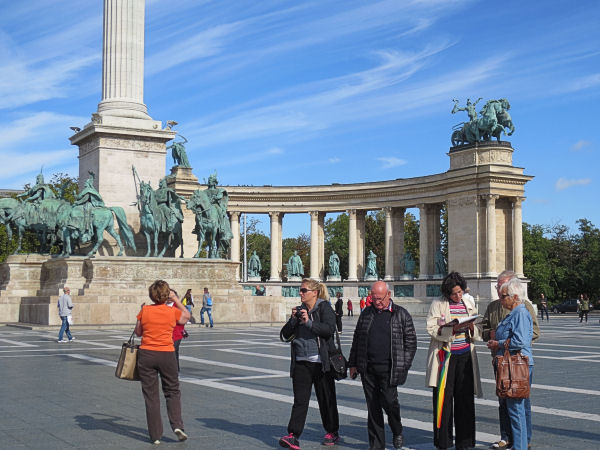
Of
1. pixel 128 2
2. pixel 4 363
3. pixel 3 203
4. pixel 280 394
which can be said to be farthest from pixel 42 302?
pixel 280 394

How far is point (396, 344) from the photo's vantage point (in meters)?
9.88

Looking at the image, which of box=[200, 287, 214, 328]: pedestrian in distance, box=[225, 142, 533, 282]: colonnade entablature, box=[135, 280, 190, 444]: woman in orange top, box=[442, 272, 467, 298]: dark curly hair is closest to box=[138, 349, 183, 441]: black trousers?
box=[135, 280, 190, 444]: woman in orange top

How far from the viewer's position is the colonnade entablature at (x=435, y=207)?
65.1m

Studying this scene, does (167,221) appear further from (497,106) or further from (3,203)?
(497,106)

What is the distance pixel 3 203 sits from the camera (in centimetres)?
4203

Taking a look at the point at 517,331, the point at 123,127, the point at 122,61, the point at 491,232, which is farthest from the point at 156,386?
the point at 491,232

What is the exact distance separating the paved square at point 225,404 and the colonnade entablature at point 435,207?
4219 centimetres

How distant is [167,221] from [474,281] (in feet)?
111

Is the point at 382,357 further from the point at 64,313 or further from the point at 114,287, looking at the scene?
the point at 114,287

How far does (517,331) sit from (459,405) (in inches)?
46.4

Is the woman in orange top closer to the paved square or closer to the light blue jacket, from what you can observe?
the paved square

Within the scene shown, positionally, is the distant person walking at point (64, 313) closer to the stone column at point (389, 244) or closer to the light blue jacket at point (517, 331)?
the light blue jacket at point (517, 331)

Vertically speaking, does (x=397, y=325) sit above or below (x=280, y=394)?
above

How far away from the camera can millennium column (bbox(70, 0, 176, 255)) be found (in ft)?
123
